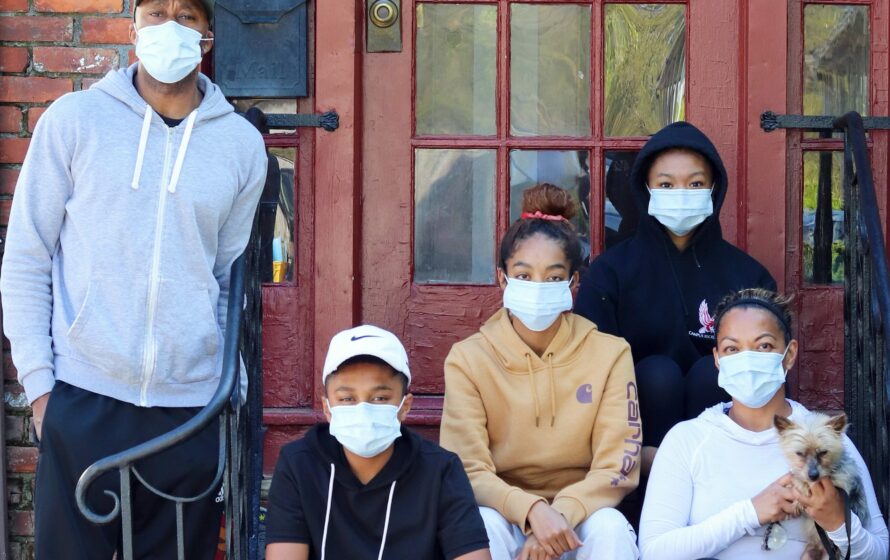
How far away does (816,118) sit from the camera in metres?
4.59

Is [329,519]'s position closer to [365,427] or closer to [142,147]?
[365,427]

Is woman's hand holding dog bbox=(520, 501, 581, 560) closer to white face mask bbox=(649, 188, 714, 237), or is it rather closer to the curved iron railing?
the curved iron railing

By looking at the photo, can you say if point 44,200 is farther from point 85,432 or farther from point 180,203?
point 85,432

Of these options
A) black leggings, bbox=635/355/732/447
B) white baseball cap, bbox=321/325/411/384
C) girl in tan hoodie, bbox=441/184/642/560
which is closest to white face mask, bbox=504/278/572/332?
girl in tan hoodie, bbox=441/184/642/560

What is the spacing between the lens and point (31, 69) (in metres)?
4.39

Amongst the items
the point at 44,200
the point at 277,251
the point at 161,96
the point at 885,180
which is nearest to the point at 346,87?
the point at 277,251

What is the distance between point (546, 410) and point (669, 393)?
1.37 feet

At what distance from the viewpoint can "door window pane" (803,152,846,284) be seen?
4.72 meters

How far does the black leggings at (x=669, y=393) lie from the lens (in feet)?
12.7

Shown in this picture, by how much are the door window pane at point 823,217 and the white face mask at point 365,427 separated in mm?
2179

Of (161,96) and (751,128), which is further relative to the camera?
(751,128)

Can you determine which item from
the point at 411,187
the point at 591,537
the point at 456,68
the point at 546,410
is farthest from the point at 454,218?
the point at 591,537

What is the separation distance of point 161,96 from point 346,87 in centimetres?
112

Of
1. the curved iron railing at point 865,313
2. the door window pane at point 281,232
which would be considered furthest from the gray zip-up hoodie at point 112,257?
the curved iron railing at point 865,313
